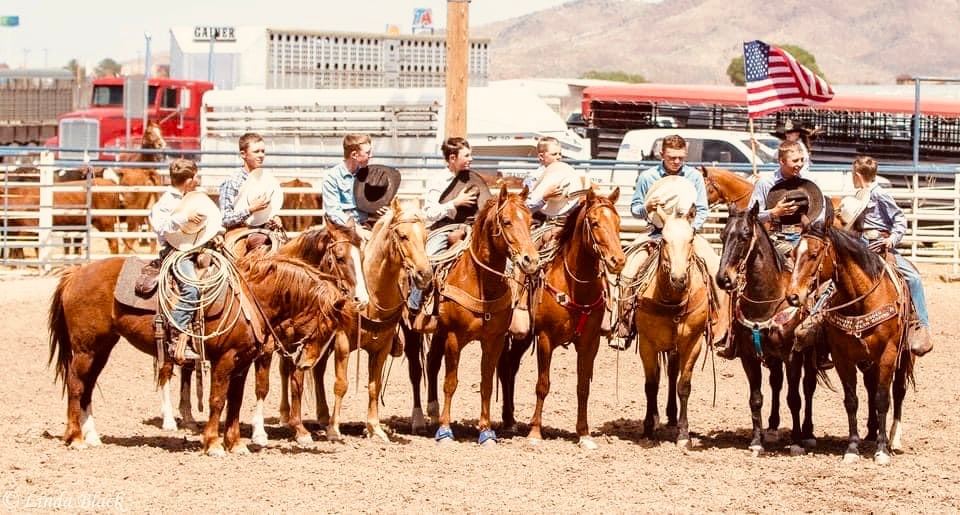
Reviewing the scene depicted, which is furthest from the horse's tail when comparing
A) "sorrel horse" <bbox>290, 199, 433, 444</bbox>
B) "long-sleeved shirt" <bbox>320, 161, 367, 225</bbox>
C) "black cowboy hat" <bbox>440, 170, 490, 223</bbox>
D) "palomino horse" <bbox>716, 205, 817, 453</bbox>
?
"palomino horse" <bbox>716, 205, 817, 453</bbox>

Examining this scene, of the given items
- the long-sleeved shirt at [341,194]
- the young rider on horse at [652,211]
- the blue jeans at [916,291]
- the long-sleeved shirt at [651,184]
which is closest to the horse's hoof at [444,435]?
the young rider on horse at [652,211]

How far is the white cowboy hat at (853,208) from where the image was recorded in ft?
32.7

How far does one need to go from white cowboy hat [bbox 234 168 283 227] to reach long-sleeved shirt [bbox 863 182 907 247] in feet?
12.9

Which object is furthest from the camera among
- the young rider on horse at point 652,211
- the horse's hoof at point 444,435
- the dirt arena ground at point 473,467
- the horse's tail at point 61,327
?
the young rider on horse at point 652,211

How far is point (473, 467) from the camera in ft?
29.4

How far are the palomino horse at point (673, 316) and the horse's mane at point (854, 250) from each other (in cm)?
88

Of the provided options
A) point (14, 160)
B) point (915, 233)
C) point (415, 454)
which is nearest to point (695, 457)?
point (415, 454)

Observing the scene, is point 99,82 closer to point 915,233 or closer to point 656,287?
point 915,233

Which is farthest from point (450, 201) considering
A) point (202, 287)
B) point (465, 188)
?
point (202, 287)

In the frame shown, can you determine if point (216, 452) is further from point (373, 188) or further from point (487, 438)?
point (373, 188)

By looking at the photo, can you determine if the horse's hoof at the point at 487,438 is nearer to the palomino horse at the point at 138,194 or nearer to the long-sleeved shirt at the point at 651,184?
the long-sleeved shirt at the point at 651,184

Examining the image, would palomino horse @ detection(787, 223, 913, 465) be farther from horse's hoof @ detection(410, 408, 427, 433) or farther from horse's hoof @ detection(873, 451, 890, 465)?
horse's hoof @ detection(410, 408, 427, 433)

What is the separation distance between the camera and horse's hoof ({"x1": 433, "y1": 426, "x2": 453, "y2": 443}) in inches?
391

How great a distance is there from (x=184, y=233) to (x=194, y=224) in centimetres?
10
